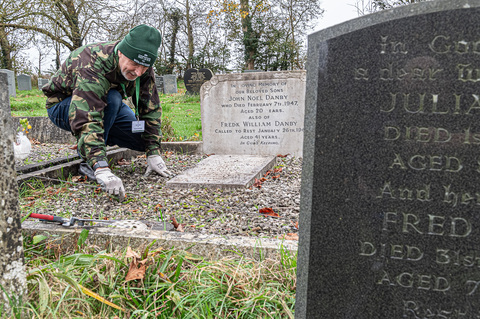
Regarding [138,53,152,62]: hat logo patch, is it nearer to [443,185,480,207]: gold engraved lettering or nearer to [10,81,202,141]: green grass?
[443,185,480,207]: gold engraved lettering

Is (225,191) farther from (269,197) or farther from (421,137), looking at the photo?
(421,137)

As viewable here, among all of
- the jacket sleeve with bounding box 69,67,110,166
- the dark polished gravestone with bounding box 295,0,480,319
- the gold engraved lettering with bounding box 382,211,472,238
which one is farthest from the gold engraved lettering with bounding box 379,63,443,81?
the jacket sleeve with bounding box 69,67,110,166

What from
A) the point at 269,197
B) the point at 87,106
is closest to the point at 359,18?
the point at 269,197

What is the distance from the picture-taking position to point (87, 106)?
321 centimetres

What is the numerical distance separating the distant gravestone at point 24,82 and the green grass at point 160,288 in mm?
21158

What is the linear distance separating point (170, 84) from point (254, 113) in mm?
13312

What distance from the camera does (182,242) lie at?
A: 6.60 feet

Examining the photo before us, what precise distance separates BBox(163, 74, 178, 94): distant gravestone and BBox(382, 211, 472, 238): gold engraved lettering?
17.1 meters

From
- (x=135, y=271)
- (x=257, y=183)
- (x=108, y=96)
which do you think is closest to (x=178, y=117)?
(x=108, y=96)

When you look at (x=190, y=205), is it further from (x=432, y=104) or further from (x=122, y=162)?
(x=432, y=104)

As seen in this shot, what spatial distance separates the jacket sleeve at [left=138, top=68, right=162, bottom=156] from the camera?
3.74 metres

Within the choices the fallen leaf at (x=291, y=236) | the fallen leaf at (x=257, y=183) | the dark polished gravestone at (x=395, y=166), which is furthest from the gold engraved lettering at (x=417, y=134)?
the fallen leaf at (x=257, y=183)

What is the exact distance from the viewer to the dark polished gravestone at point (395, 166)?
4.25 ft

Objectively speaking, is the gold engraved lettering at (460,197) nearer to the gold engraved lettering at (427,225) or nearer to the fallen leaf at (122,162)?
the gold engraved lettering at (427,225)
